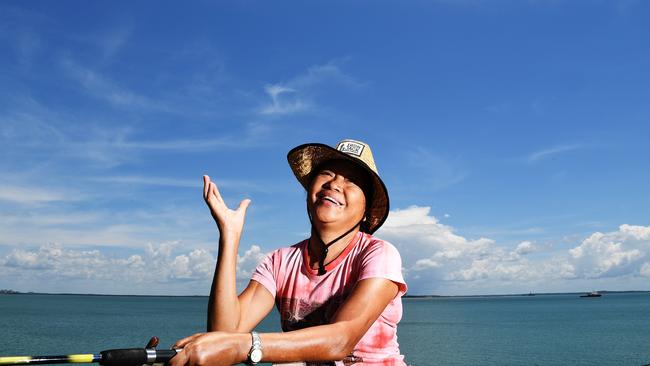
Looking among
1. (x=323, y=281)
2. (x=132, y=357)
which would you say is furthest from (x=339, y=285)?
(x=132, y=357)

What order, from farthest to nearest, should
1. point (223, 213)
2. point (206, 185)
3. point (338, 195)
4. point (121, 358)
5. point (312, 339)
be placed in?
point (338, 195) < point (206, 185) < point (223, 213) < point (312, 339) < point (121, 358)

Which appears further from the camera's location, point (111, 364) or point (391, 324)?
point (391, 324)

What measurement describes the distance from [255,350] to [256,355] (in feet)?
0.07

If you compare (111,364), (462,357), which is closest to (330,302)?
(111,364)

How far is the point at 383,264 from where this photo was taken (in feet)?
9.57

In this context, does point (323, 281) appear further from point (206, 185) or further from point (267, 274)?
point (206, 185)

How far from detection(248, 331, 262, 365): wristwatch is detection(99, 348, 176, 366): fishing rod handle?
12.9 inches

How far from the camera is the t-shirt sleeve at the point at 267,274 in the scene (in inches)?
133

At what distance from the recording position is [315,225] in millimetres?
3316

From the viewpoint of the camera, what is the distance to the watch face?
2.31 meters

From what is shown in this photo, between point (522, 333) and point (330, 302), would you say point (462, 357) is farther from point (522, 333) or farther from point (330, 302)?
point (330, 302)

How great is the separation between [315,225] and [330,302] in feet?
1.51

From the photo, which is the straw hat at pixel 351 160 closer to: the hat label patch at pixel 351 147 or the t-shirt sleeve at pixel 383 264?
the hat label patch at pixel 351 147

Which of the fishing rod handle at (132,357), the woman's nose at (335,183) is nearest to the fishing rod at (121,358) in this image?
the fishing rod handle at (132,357)
